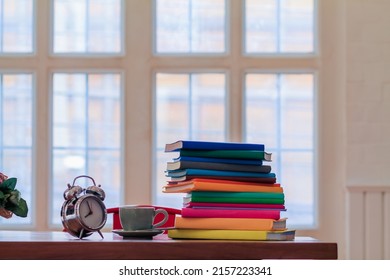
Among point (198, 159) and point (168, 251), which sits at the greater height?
point (198, 159)

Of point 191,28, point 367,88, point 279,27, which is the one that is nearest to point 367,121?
point 367,88

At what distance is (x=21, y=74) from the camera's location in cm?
436

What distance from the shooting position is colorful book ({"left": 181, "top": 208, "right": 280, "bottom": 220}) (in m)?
1.98

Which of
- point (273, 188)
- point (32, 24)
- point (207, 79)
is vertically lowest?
point (273, 188)

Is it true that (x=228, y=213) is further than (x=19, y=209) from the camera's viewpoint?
No

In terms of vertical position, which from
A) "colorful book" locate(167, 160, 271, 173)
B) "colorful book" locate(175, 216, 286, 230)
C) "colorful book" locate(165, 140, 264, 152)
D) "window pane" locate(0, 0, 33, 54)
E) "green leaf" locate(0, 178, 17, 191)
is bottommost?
"colorful book" locate(175, 216, 286, 230)

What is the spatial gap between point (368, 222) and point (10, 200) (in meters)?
2.38

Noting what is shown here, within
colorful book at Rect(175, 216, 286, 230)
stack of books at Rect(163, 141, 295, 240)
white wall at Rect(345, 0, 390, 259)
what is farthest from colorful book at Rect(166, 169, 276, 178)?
white wall at Rect(345, 0, 390, 259)

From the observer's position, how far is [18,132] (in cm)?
435

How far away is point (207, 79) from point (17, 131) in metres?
1.03

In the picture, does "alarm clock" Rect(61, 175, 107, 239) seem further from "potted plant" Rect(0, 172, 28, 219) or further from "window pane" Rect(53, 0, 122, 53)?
"window pane" Rect(53, 0, 122, 53)

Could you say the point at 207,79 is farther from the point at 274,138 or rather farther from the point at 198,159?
the point at 198,159

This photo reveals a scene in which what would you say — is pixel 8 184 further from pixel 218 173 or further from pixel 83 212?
pixel 218 173
